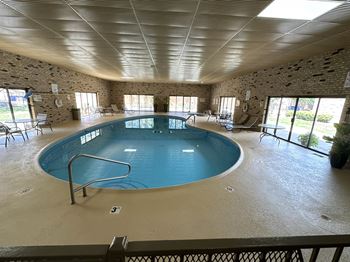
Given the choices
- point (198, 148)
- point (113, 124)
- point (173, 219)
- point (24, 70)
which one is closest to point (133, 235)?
point (173, 219)

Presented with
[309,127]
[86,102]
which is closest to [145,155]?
[309,127]

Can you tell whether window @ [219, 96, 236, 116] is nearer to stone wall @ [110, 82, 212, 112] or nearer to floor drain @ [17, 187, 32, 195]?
stone wall @ [110, 82, 212, 112]

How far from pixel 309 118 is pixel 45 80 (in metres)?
10.3

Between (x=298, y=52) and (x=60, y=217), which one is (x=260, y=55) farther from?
(x=60, y=217)

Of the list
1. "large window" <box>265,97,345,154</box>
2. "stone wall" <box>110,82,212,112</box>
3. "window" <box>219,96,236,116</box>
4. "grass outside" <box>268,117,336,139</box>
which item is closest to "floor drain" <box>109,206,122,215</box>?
"large window" <box>265,97,345,154</box>

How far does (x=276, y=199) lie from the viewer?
262cm

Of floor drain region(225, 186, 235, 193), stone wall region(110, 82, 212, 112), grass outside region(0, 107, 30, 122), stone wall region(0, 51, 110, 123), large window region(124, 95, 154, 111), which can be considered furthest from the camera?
large window region(124, 95, 154, 111)

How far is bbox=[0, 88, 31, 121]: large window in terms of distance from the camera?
18.6 ft

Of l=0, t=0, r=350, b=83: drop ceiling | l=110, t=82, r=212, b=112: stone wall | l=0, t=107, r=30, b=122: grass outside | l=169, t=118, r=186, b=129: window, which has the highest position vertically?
l=0, t=0, r=350, b=83: drop ceiling

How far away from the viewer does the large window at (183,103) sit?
15.7 m

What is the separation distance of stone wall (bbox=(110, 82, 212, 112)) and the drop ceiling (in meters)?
10.5

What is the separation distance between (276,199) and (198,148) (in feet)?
13.2

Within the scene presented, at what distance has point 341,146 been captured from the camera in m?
3.70

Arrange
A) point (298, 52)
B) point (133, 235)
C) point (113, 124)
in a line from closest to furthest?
point (133, 235) < point (298, 52) < point (113, 124)
